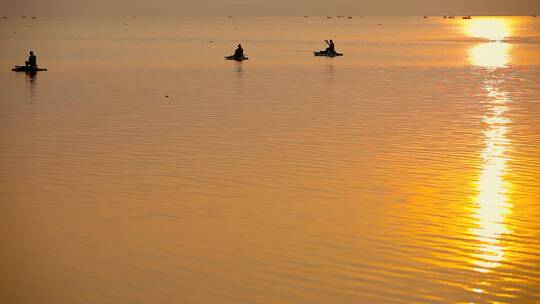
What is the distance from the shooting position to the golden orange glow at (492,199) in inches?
589

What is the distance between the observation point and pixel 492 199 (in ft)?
63.4

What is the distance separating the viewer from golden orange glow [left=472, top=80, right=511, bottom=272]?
15.0 meters

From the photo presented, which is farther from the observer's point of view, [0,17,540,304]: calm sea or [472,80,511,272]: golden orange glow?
[472,80,511,272]: golden orange glow

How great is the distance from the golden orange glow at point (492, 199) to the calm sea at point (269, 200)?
0.06 meters

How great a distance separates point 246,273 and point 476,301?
3.40m

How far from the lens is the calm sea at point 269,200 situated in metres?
13.7

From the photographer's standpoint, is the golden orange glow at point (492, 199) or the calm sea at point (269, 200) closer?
the calm sea at point (269, 200)

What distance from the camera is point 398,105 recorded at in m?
39.3

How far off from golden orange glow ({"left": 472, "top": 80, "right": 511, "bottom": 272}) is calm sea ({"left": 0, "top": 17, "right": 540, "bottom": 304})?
6 centimetres

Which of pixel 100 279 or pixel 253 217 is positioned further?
pixel 253 217

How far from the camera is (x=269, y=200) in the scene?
1941cm

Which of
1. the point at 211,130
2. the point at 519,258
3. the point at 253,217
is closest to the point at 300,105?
the point at 211,130

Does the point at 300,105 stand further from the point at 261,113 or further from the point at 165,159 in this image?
the point at 165,159

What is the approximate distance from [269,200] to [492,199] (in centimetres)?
451
